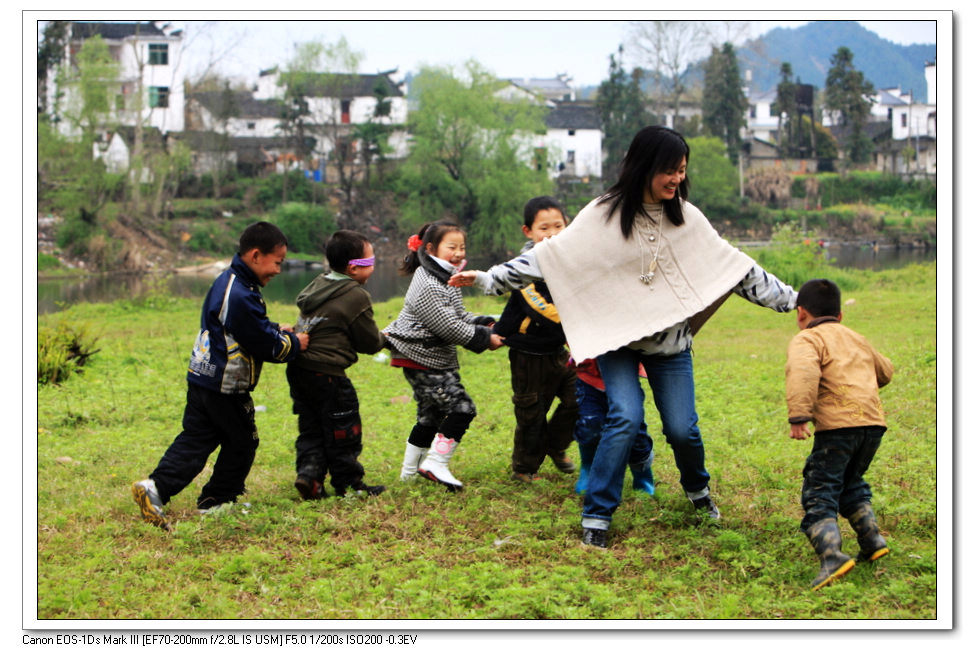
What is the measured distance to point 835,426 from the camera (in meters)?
3.95

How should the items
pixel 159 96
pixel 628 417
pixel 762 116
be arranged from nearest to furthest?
pixel 628 417 → pixel 159 96 → pixel 762 116

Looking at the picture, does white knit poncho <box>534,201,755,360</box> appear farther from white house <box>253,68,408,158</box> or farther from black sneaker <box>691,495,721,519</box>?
white house <box>253,68,408,158</box>

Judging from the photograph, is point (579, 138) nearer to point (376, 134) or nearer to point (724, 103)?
point (724, 103)

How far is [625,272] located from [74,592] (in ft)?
8.89

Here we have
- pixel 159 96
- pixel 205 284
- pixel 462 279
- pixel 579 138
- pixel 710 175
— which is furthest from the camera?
pixel 579 138

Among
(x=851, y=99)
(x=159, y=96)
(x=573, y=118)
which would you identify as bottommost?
(x=159, y=96)

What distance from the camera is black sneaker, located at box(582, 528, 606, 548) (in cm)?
435

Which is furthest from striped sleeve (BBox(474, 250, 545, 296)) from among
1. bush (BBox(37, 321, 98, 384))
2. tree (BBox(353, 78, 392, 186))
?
tree (BBox(353, 78, 392, 186))

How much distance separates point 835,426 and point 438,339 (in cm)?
226

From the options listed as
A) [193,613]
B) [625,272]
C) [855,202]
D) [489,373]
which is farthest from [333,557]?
[855,202]

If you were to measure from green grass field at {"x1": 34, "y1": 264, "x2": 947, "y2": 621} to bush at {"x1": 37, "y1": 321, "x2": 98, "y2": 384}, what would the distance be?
5.06ft

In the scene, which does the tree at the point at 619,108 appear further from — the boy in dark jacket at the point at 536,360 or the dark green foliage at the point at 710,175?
the boy in dark jacket at the point at 536,360

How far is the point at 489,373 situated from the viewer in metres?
9.44

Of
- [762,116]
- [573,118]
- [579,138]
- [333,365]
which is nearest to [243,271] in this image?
[333,365]
